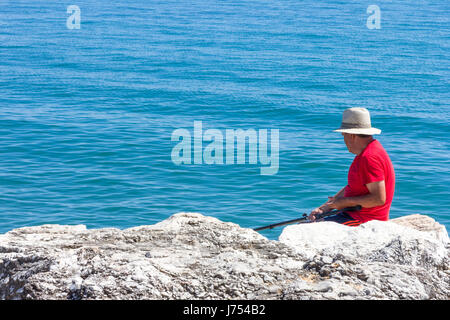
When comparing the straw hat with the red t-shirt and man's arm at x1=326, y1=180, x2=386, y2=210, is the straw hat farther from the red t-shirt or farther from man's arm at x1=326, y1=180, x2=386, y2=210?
man's arm at x1=326, y1=180, x2=386, y2=210

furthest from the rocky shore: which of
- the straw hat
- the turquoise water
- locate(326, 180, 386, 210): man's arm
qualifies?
the turquoise water

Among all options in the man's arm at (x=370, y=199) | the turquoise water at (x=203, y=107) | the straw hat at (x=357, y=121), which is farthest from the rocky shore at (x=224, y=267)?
the turquoise water at (x=203, y=107)

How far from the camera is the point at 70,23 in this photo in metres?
32.4

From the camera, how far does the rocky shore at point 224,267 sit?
123 inches

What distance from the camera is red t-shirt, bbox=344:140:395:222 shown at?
5012 millimetres

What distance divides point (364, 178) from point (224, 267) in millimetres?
2096

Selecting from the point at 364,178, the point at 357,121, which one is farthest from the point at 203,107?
the point at 364,178

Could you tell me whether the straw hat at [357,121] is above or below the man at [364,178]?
above

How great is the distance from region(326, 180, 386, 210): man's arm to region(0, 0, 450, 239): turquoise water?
3.94 metres

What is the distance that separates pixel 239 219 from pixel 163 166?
309 centimetres

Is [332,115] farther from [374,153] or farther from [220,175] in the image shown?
[374,153]

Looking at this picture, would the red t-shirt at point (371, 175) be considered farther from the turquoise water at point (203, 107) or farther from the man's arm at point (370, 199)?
the turquoise water at point (203, 107)

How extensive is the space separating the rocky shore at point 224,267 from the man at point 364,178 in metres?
0.93

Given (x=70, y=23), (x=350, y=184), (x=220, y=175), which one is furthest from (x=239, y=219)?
(x=70, y=23)
